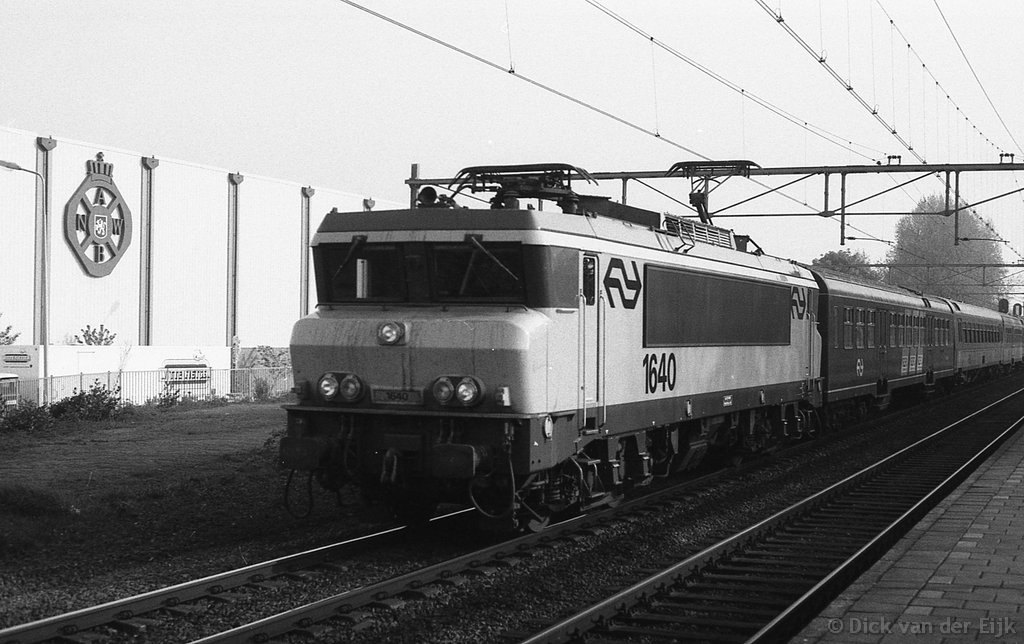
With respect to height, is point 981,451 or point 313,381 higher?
point 313,381

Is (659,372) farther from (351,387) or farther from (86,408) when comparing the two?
(86,408)

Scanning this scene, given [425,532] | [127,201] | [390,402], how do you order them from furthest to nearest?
[127,201] → [425,532] → [390,402]

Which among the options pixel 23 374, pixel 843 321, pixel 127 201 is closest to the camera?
pixel 843 321

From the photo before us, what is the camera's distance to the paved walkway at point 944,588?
707 centimetres

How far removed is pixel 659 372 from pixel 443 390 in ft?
11.4

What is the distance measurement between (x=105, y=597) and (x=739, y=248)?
10454mm

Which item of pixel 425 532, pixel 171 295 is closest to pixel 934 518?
pixel 425 532

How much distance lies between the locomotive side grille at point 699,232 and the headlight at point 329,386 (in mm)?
4747

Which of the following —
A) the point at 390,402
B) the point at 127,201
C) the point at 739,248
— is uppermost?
the point at 127,201

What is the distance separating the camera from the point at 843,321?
21.6 meters

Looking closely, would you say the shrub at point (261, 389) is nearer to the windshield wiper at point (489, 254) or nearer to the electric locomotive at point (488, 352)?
the electric locomotive at point (488, 352)

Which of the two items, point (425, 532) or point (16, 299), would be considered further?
point (16, 299)

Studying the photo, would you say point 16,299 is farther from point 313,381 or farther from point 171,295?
point 313,381

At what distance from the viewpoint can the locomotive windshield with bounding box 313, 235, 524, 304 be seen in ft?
34.4
